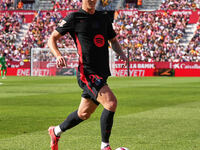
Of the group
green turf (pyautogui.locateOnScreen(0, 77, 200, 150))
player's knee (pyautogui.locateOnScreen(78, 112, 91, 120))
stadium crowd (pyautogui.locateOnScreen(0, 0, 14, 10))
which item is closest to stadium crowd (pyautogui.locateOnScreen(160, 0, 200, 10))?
stadium crowd (pyautogui.locateOnScreen(0, 0, 14, 10))

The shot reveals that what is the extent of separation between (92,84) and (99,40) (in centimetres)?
64

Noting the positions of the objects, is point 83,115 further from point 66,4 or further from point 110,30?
point 66,4

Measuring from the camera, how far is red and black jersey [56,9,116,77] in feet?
22.8

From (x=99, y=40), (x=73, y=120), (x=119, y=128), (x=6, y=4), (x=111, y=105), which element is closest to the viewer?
(x=111, y=105)

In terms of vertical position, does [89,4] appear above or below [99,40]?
above

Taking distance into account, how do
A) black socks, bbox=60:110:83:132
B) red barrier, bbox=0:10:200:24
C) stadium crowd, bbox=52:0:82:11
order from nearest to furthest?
1. black socks, bbox=60:110:83:132
2. red barrier, bbox=0:10:200:24
3. stadium crowd, bbox=52:0:82:11

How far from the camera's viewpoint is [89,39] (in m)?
6.99

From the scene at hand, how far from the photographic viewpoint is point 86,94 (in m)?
7.00

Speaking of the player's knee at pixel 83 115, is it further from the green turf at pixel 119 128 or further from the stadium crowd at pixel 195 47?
the stadium crowd at pixel 195 47

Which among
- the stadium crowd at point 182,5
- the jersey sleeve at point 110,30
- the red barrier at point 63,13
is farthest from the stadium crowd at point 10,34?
the jersey sleeve at point 110,30

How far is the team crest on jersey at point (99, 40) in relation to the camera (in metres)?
6.99

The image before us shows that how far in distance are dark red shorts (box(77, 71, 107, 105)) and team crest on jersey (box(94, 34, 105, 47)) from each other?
45 cm

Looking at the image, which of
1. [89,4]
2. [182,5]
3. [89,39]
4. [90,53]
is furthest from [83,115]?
[182,5]

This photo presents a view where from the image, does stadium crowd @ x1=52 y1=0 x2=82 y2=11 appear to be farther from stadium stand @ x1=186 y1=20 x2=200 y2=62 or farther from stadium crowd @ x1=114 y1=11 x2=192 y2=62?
stadium stand @ x1=186 y1=20 x2=200 y2=62
